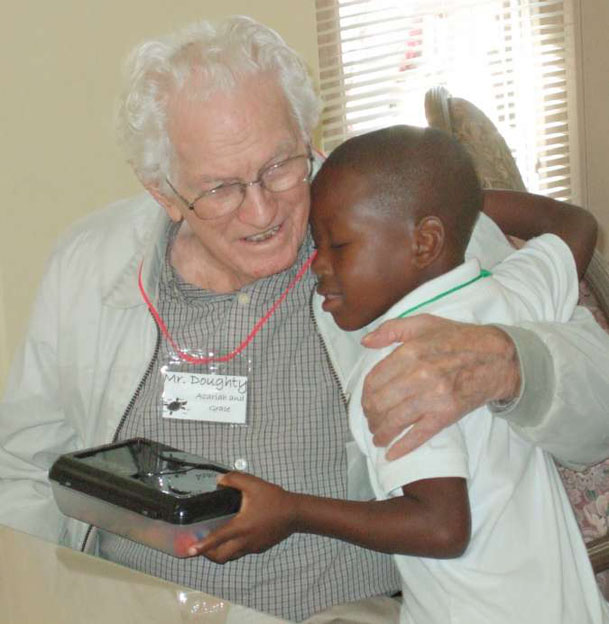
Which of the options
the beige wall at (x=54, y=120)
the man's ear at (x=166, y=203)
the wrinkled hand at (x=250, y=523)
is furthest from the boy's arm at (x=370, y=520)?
the beige wall at (x=54, y=120)

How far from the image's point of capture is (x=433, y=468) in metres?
1.44

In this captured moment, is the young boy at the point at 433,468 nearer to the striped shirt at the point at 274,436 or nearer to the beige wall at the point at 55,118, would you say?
the striped shirt at the point at 274,436

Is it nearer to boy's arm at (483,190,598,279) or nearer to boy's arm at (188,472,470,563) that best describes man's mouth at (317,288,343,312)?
boy's arm at (188,472,470,563)

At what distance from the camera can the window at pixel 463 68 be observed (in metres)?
3.91

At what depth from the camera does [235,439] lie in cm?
189

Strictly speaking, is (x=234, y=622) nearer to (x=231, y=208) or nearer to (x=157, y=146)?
(x=231, y=208)

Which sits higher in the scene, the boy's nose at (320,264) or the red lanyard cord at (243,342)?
the boy's nose at (320,264)

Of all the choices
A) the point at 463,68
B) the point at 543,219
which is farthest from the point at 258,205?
the point at 463,68

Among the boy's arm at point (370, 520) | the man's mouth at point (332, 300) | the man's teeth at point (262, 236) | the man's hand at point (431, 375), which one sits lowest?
the boy's arm at point (370, 520)

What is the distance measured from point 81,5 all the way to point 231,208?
1387 millimetres

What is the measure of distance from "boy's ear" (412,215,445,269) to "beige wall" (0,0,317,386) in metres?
1.60

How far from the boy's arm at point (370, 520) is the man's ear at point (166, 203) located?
641 millimetres

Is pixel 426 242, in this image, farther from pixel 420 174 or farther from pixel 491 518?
pixel 491 518

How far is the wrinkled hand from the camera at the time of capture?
143 centimetres
